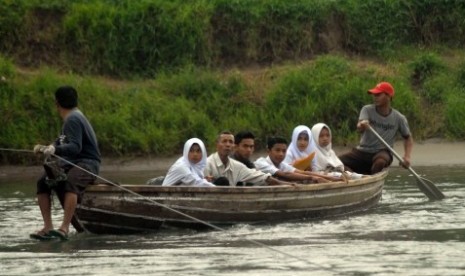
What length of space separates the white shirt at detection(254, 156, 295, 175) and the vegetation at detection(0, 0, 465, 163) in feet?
20.3

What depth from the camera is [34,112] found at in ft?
75.6

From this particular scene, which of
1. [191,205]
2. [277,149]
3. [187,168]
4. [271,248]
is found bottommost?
[271,248]

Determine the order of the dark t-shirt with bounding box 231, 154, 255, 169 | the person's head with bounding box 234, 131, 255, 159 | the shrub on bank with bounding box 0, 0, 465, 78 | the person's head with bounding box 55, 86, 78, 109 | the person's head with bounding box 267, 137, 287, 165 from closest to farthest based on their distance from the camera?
the person's head with bounding box 55, 86, 78, 109 < the person's head with bounding box 234, 131, 255, 159 < the dark t-shirt with bounding box 231, 154, 255, 169 < the person's head with bounding box 267, 137, 287, 165 < the shrub on bank with bounding box 0, 0, 465, 78

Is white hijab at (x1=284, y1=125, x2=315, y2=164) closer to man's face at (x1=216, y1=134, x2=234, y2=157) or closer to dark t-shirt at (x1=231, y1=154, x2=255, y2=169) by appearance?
dark t-shirt at (x1=231, y1=154, x2=255, y2=169)

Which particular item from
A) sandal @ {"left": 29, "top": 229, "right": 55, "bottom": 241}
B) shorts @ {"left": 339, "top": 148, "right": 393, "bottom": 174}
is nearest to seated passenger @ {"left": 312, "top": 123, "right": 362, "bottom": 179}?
shorts @ {"left": 339, "top": 148, "right": 393, "bottom": 174}

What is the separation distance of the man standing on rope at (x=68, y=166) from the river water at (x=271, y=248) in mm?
324

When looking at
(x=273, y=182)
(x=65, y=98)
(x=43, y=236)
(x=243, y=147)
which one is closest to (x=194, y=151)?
(x=243, y=147)

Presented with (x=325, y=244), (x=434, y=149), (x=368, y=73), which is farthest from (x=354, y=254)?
(x=368, y=73)

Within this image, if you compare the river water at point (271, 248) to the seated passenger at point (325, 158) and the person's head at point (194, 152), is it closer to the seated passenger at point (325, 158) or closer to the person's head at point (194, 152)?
the seated passenger at point (325, 158)

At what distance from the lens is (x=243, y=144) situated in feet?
52.9

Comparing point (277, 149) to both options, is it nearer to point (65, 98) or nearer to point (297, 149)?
point (297, 149)

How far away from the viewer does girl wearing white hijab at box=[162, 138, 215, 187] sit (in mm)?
15266

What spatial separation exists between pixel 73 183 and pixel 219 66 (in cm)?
1148

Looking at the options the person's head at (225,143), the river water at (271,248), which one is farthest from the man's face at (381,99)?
the person's head at (225,143)
